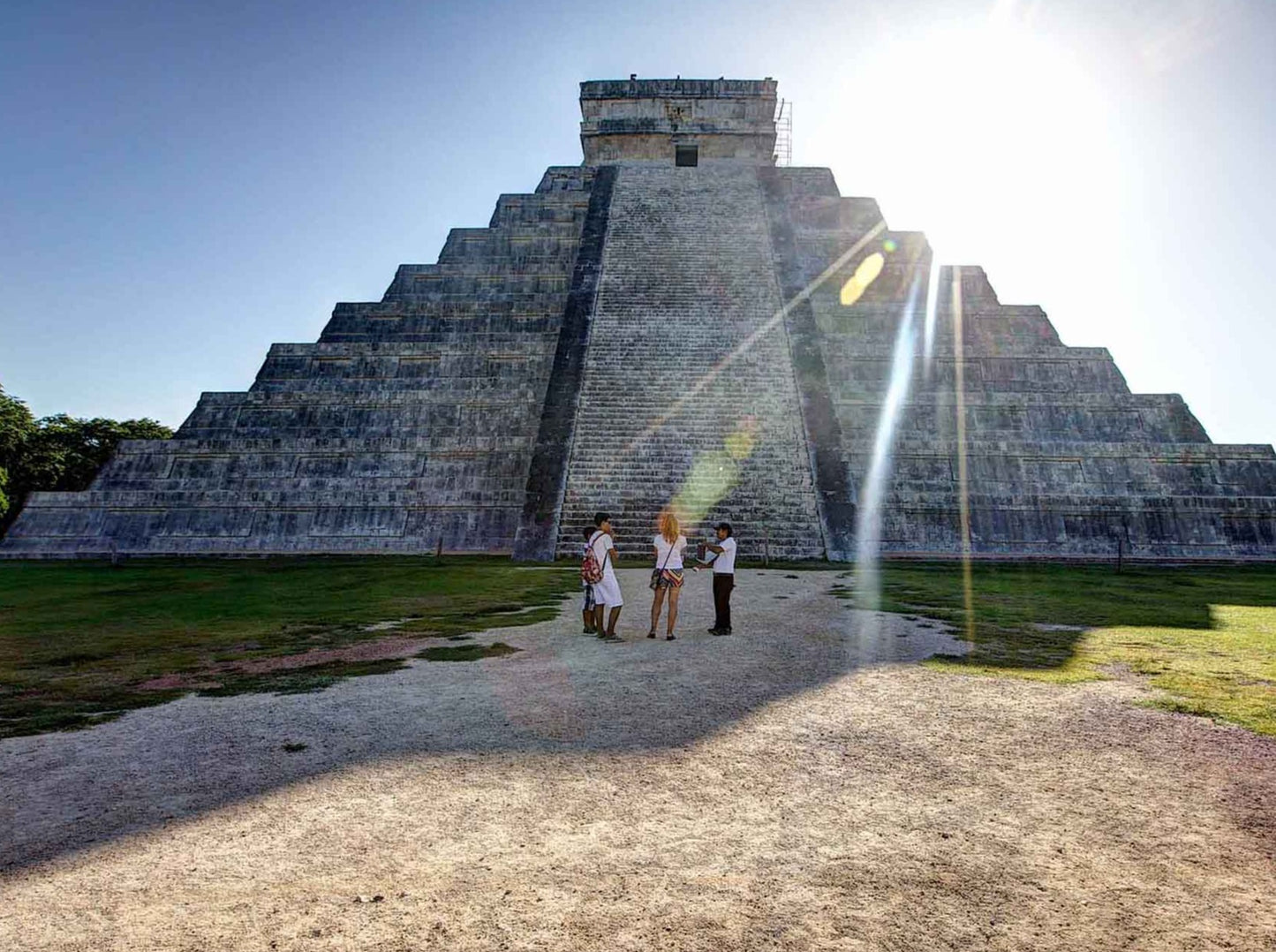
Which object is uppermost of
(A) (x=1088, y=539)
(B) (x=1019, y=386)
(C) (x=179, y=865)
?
(B) (x=1019, y=386)

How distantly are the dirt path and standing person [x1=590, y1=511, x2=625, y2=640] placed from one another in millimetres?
2207

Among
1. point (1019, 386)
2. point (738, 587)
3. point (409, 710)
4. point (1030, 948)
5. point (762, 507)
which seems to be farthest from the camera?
point (1019, 386)

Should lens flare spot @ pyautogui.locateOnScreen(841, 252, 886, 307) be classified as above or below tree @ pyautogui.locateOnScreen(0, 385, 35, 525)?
above

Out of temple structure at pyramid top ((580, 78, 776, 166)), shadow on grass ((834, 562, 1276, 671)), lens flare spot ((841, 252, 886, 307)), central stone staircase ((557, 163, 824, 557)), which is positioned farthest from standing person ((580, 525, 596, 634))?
temple structure at pyramid top ((580, 78, 776, 166))

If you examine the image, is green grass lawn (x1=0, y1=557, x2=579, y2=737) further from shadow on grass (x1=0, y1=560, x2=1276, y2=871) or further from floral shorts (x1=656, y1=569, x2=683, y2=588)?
floral shorts (x1=656, y1=569, x2=683, y2=588)

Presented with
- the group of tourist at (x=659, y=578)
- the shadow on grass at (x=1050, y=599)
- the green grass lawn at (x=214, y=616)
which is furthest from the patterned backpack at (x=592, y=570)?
the shadow on grass at (x=1050, y=599)

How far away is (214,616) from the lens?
966 cm

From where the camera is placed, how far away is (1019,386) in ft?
67.3

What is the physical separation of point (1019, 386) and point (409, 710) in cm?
1977

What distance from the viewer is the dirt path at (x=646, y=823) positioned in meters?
2.64

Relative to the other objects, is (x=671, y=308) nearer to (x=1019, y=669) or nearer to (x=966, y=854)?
(x=1019, y=669)

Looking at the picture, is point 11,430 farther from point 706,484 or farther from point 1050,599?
point 1050,599

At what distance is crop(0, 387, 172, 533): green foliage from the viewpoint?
82.3 feet

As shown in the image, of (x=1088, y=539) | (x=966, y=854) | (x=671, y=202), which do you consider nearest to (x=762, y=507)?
(x=1088, y=539)
